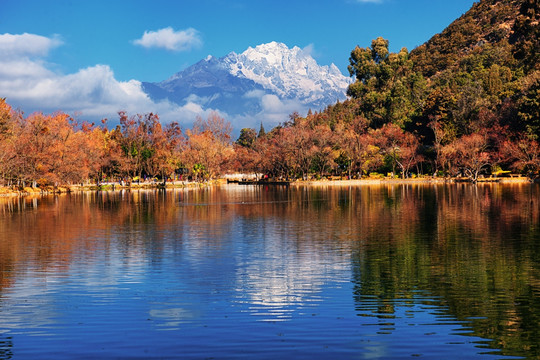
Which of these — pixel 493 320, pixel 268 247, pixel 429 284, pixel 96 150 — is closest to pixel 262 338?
pixel 493 320

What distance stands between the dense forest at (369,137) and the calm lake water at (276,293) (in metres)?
68.6

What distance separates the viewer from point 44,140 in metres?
102

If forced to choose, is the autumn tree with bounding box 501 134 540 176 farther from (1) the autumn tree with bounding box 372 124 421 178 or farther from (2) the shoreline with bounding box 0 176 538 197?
(1) the autumn tree with bounding box 372 124 421 178

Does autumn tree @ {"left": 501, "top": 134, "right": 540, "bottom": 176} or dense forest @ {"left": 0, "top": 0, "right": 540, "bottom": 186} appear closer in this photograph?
autumn tree @ {"left": 501, "top": 134, "right": 540, "bottom": 176}

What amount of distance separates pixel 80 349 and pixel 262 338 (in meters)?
4.32

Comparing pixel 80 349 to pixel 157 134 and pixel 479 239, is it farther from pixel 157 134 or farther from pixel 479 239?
pixel 157 134

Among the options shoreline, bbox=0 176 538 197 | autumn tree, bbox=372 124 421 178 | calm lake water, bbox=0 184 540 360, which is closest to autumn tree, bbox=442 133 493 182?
shoreline, bbox=0 176 538 197

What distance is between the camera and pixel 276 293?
18.3m

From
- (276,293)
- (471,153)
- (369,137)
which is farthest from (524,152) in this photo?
(276,293)

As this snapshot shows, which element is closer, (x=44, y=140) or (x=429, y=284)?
(x=429, y=284)

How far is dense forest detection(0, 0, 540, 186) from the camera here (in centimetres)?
9862

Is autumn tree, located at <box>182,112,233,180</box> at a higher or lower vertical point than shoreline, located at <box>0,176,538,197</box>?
higher

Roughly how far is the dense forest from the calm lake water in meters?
68.6

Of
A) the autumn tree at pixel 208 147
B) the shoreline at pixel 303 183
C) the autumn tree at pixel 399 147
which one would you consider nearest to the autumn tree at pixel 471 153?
the shoreline at pixel 303 183
